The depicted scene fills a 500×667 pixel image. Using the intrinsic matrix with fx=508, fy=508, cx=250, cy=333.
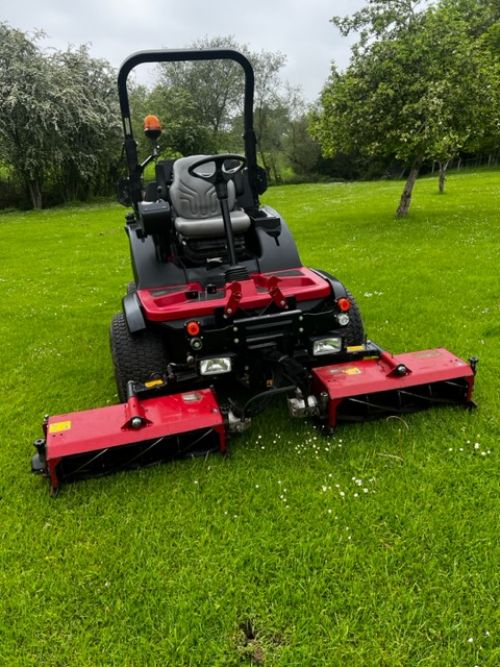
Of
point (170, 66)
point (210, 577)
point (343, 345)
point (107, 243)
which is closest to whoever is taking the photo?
point (210, 577)

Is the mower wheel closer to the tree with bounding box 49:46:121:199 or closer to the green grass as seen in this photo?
the green grass

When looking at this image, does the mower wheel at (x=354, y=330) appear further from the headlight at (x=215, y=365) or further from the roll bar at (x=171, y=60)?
the roll bar at (x=171, y=60)

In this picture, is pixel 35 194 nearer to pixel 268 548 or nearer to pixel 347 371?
pixel 347 371

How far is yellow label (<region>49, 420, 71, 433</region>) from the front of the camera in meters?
2.79

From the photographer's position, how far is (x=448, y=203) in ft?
48.4

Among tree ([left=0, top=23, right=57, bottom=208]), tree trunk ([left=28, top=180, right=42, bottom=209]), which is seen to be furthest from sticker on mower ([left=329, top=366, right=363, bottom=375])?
tree trunk ([left=28, top=180, right=42, bottom=209])

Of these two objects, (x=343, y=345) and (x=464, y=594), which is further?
(x=343, y=345)

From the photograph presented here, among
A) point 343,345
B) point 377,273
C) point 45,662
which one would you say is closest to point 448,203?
point 377,273

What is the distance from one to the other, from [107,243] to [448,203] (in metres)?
9.66

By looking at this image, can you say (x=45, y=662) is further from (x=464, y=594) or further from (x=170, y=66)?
(x=170, y=66)

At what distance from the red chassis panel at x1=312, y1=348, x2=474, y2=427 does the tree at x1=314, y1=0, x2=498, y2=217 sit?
24.8ft

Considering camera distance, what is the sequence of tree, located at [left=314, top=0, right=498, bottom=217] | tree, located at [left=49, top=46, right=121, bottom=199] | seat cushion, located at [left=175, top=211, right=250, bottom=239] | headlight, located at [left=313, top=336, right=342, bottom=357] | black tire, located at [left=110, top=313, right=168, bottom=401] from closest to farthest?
1. headlight, located at [left=313, top=336, right=342, bottom=357]
2. black tire, located at [left=110, top=313, right=168, bottom=401]
3. seat cushion, located at [left=175, top=211, right=250, bottom=239]
4. tree, located at [left=314, top=0, right=498, bottom=217]
5. tree, located at [left=49, top=46, right=121, bottom=199]

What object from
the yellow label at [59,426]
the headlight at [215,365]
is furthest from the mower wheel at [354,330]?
the yellow label at [59,426]

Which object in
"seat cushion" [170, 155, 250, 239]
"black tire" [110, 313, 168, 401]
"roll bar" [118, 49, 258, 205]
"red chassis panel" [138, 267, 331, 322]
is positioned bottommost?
"black tire" [110, 313, 168, 401]
